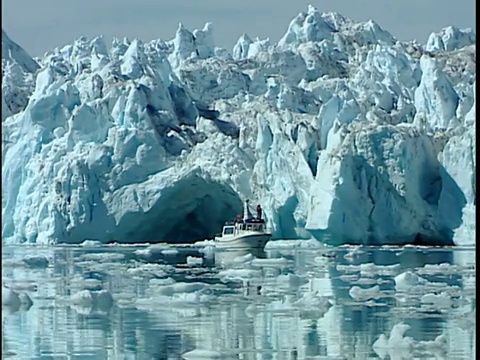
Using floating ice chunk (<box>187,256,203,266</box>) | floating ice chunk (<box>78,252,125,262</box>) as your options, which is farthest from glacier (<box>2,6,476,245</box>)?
floating ice chunk (<box>187,256,203,266</box>)

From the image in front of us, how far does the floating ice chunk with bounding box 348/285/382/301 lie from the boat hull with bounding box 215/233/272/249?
747 cm

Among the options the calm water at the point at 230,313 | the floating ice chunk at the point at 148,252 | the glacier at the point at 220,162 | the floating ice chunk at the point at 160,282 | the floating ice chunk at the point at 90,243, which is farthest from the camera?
the floating ice chunk at the point at 90,243

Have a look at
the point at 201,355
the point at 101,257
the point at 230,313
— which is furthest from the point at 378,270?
the point at 201,355

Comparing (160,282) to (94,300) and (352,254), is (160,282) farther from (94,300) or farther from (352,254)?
(352,254)

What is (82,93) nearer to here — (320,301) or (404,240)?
(404,240)

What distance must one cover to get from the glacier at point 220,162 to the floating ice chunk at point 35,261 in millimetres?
2416

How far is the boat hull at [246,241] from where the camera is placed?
→ 15.9 metres

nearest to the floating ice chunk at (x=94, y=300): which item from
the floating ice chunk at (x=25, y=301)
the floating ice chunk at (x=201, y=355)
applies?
the floating ice chunk at (x=25, y=301)

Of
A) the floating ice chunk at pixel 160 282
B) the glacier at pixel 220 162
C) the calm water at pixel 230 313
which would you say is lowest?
the calm water at pixel 230 313

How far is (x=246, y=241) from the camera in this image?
1603cm

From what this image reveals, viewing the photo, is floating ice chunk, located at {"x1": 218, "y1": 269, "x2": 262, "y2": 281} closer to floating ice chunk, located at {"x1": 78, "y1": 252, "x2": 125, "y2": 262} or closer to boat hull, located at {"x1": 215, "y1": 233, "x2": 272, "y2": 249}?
floating ice chunk, located at {"x1": 78, "y1": 252, "x2": 125, "y2": 262}

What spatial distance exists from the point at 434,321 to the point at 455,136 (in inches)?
381

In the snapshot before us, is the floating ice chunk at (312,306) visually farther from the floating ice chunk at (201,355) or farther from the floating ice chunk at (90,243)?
the floating ice chunk at (90,243)

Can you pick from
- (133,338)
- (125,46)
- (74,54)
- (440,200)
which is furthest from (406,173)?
(74,54)
